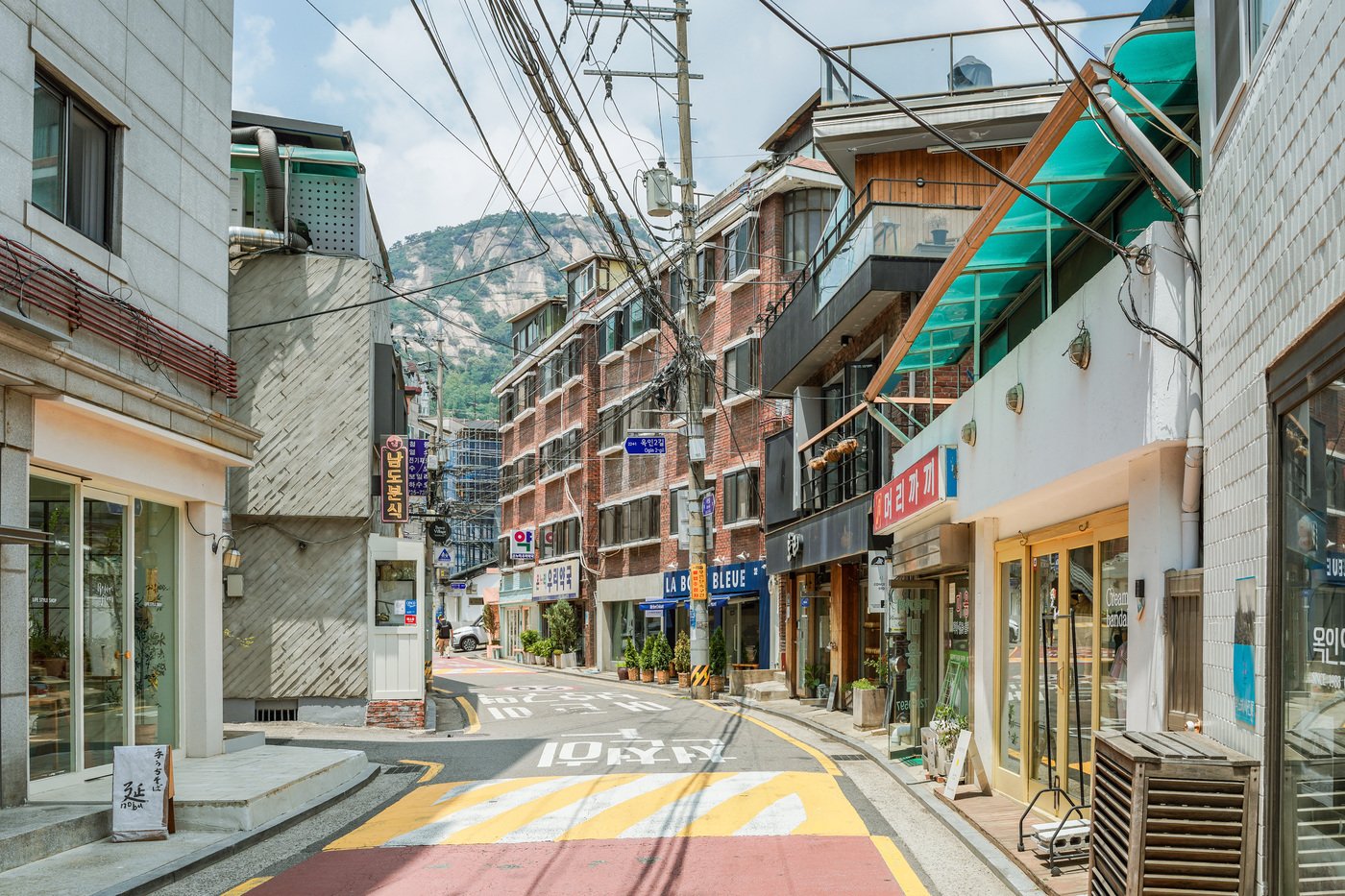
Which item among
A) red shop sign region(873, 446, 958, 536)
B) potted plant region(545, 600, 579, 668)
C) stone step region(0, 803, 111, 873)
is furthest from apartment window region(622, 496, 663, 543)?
stone step region(0, 803, 111, 873)

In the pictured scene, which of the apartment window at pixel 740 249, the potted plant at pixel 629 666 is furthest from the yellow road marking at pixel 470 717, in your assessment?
the apartment window at pixel 740 249

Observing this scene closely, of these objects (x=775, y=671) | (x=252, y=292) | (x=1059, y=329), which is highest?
(x=252, y=292)

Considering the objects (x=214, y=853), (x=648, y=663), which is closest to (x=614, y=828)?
(x=214, y=853)

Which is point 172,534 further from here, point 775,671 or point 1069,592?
point 775,671

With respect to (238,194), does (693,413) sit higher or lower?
lower

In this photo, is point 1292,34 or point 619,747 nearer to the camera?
point 1292,34

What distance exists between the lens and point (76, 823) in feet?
31.6

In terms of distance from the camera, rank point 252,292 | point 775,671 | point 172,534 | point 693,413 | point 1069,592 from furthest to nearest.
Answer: point 775,671 < point 693,413 < point 252,292 < point 172,534 < point 1069,592

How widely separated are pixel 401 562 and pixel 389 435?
211 cm

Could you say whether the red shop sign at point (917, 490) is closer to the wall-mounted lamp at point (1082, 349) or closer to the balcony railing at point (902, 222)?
the balcony railing at point (902, 222)

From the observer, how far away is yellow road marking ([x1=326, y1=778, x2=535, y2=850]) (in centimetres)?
1058

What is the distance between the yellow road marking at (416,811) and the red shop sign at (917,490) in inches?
208

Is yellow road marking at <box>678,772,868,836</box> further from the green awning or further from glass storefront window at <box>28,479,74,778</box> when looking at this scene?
glass storefront window at <box>28,479,74,778</box>

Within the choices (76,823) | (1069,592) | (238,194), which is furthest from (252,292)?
(1069,592)
